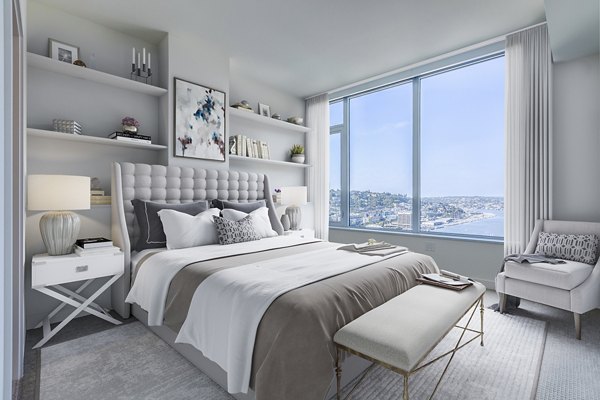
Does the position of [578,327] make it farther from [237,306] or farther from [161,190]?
[161,190]

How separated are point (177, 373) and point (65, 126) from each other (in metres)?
2.34

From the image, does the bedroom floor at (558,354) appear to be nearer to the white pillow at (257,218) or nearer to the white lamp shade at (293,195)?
the white pillow at (257,218)

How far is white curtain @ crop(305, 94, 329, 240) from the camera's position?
17.1ft

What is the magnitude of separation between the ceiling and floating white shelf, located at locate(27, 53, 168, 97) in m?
0.61

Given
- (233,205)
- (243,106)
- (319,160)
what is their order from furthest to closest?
(319,160)
(243,106)
(233,205)

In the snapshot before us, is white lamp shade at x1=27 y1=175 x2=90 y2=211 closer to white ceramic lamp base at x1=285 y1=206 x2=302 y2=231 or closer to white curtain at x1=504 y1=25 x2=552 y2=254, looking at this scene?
white ceramic lamp base at x1=285 y1=206 x2=302 y2=231

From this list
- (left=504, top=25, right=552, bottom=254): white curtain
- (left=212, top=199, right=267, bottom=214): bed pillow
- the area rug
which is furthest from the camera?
(left=212, top=199, right=267, bottom=214): bed pillow

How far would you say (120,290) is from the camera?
2.71m

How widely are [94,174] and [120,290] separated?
1211mm

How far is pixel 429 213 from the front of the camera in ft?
14.0

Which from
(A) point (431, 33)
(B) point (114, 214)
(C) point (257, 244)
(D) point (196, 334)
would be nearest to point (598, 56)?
(A) point (431, 33)

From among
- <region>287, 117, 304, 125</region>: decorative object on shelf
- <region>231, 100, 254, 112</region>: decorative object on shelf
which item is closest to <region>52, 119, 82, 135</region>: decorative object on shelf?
<region>231, 100, 254, 112</region>: decorative object on shelf

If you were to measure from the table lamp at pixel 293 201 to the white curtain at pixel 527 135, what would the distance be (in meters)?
2.57

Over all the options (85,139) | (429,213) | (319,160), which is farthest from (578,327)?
(85,139)
